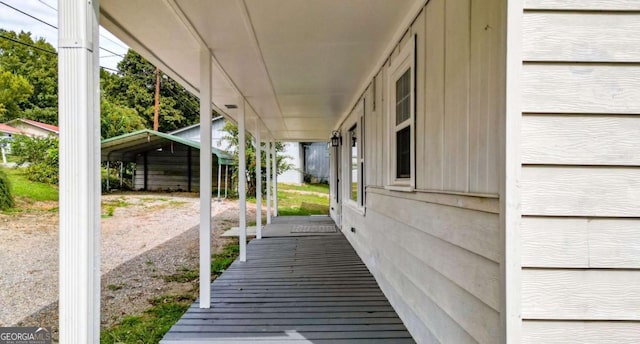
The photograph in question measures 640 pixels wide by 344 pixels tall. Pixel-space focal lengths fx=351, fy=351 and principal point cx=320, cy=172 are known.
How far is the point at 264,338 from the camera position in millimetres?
2695

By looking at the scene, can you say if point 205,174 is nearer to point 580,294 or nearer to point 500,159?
point 500,159

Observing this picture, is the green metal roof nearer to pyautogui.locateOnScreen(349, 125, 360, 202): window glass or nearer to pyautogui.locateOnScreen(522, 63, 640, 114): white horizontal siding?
pyautogui.locateOnScreen(349, 125, 360, 202): window glass

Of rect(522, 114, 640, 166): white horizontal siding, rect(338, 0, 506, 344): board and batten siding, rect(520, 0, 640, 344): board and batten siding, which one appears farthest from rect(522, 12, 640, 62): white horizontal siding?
rect(522, 114, 640, 166): white horizontal siding

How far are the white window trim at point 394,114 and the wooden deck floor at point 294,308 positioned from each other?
116 cm

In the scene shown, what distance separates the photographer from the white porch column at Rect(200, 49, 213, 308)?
323 cm

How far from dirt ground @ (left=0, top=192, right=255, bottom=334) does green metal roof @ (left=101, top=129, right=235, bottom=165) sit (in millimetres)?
2638

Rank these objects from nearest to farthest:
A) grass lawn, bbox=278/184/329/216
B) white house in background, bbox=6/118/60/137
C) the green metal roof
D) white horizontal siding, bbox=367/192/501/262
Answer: white horizontal siding, bbox=367/192/501/262
grass lawn, bbox=278/184/329/216
white house in background, bbox=6/118/60/137
the green metal roof

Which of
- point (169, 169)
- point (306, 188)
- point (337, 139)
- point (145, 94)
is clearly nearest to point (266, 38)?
point (337, 139)

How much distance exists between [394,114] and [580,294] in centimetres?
230

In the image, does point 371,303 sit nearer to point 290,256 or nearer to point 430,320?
point 430,320

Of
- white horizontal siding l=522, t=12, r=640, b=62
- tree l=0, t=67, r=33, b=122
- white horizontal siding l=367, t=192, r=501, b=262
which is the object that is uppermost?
tree l=0, t=67, r=33, b=122

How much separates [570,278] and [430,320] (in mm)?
1186

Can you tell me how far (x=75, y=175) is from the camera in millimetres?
1391

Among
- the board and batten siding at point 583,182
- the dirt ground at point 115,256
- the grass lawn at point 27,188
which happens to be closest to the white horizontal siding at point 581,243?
the board and batten siding at point 583,182
